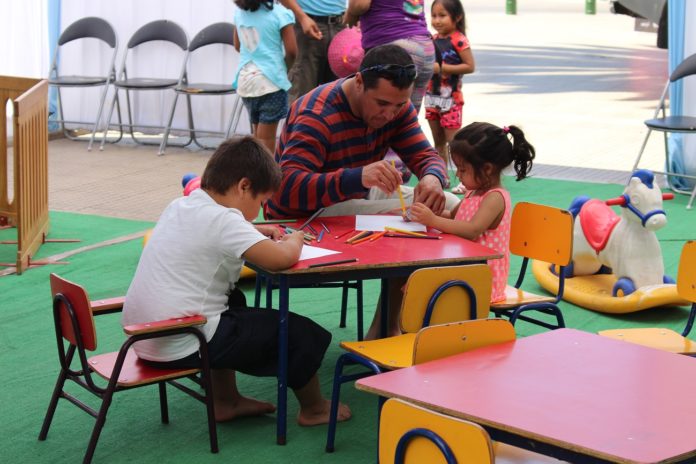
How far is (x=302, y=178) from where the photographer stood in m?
3.72

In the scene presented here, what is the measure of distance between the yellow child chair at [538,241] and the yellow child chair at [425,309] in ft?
1.82

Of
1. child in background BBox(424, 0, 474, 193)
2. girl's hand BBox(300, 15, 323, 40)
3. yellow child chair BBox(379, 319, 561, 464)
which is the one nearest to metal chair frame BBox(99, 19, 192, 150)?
girl's hand BBox(300, 15, 323, 40)

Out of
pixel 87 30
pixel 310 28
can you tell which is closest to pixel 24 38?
pixel 87 30

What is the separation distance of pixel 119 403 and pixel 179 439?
15.9 inches

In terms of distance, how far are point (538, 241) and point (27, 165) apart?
2.83 metres

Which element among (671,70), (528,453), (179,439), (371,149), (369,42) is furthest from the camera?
(671,70)

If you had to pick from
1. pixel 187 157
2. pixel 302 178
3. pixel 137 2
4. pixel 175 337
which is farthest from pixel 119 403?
pixel 137 2

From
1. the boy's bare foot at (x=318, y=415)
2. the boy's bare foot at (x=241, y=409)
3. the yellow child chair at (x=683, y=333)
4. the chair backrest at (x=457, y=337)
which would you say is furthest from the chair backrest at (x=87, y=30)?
the chair backrest at (x=457, y=337)

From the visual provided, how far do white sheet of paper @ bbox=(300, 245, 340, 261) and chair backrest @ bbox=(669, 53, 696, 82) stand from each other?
4.48 m

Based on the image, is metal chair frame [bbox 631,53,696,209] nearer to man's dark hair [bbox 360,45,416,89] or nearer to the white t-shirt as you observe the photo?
man's dark hair [bbox 360,45,416,89]

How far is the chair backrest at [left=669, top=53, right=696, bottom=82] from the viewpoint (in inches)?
274

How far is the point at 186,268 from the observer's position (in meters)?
3.07

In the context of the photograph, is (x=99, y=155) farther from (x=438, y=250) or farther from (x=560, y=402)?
(x=560, y=402)

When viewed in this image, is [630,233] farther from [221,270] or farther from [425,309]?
[221,270]
